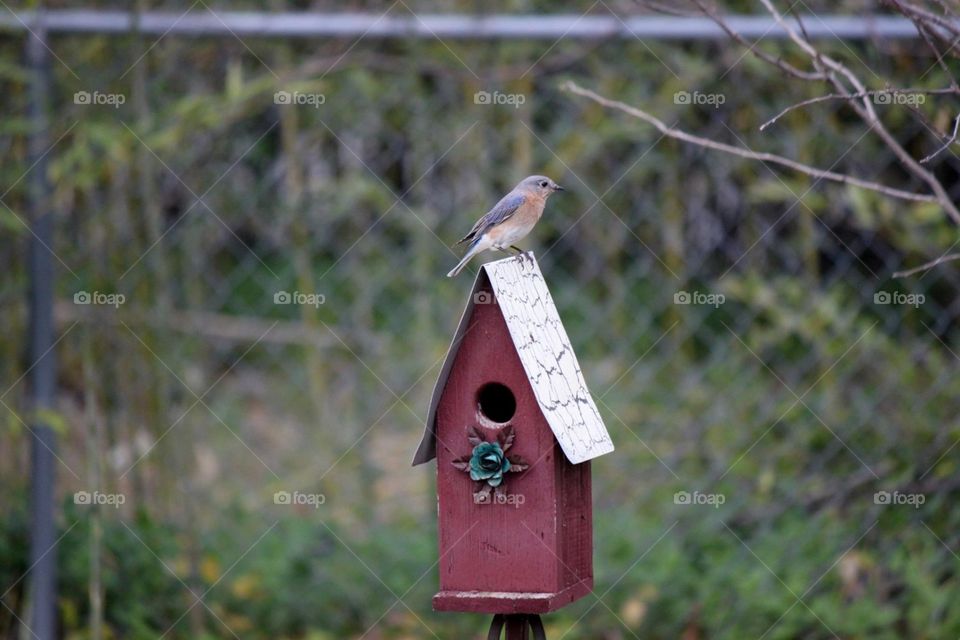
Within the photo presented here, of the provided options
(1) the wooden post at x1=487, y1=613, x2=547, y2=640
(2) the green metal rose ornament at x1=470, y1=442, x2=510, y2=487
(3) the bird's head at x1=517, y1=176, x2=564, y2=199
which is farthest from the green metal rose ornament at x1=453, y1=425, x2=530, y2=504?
(3) the bird's head at x1=517, y1=176, x2=564, y2=199

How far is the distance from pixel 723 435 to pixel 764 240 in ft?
2.99

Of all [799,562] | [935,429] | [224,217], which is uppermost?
[224,217]

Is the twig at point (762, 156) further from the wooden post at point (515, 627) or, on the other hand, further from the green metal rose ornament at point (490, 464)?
the wooden post at point (515, 627)

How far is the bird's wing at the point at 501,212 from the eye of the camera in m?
2.97

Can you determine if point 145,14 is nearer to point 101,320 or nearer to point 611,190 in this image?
point 101,320

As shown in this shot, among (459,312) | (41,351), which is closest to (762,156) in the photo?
(459,312)

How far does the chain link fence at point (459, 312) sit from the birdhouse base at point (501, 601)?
1829mm

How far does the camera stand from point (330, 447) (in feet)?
15.9

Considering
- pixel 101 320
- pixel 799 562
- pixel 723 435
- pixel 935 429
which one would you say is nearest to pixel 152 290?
pixel 101 320

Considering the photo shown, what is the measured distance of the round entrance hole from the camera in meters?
2.59

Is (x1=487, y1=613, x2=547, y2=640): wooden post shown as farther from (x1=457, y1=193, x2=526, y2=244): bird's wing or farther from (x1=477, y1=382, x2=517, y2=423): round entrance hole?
(x1=457, y1=193, x2=526, y2=244): bird's wing

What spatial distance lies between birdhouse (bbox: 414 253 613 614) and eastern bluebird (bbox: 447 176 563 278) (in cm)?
44

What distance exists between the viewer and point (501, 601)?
242 centimetres

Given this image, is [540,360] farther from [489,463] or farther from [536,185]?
[536,185]
